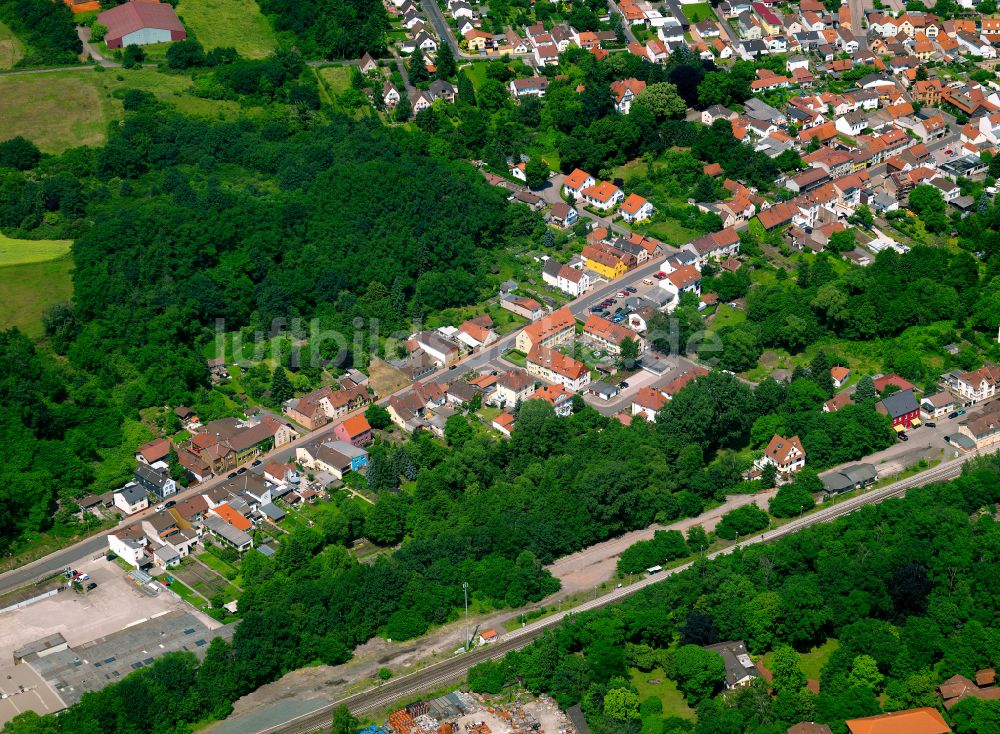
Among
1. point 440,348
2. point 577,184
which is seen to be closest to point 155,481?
point 440,348

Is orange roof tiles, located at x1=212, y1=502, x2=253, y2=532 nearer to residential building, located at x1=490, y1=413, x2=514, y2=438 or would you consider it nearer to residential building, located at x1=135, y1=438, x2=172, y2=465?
residential building, located at x1=135, y1=438, x2=172, y2=465

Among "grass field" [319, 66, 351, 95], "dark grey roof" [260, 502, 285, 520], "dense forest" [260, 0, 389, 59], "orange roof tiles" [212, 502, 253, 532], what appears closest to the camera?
"orange roof tiles" [212, 502, 253, 532]

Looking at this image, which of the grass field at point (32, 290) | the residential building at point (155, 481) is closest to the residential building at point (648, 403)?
the residential building at point (155, 481)

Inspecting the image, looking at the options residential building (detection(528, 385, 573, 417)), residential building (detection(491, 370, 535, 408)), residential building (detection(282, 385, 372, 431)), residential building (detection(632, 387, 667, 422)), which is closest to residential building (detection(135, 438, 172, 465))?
residential building (detection(282, 385, 372, 431))

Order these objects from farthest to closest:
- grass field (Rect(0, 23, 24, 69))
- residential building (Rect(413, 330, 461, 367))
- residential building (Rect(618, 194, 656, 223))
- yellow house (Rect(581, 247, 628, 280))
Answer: grass field (Rect(0, 23, 24, 69))
residential building (Rect(618, 194, 656, 223))
yellow house (Rect(581, 247, 628, 280))
residential building (Rect(413, 330, 461, 367))

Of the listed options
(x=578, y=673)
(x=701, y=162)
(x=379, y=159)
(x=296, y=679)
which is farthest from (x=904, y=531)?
(x=379, y=159)

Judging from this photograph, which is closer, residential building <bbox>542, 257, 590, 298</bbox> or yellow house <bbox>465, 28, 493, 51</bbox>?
residential building <bbox>542, 257, 590, 298</bbox>

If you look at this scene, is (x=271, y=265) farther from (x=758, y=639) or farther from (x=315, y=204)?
(x=758, y=639)

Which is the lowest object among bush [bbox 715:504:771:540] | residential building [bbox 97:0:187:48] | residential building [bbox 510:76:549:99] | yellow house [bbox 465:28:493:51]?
bush [bbox 715:504:771:540]
